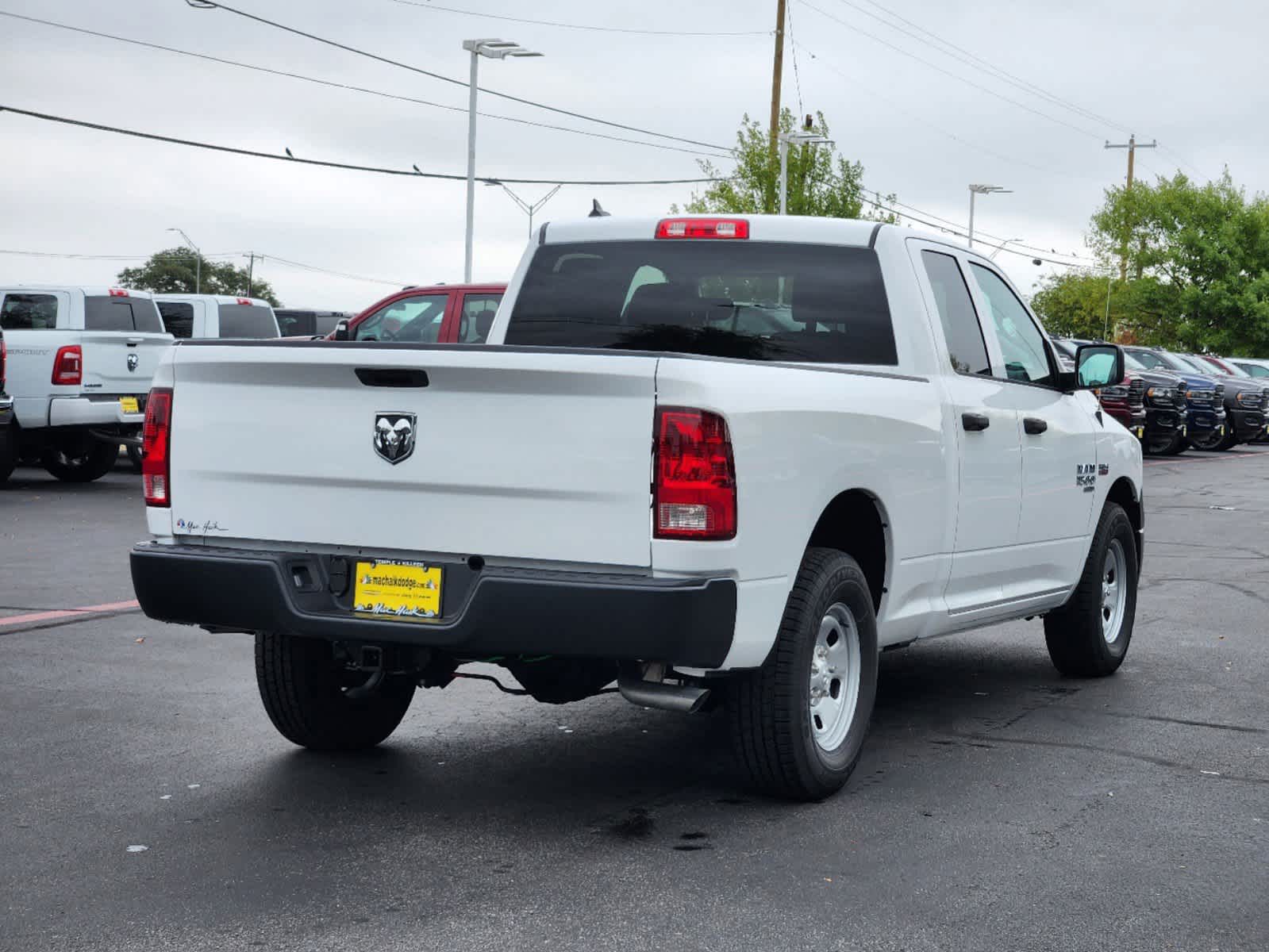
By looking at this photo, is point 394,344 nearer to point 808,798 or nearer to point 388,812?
point 388,812

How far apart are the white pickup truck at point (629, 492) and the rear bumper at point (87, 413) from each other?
40.5 ft

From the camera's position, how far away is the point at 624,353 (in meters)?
4.91

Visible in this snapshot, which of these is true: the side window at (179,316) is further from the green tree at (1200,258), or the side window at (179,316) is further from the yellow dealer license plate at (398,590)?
the green tree at (1200,258)

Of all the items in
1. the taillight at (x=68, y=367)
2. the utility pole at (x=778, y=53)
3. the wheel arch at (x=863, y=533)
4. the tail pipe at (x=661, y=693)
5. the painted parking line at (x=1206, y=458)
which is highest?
the utility pole at (x=778, y=53)

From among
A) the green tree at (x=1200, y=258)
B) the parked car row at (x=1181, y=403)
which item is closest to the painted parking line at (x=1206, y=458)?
the parked car row at (x=1181, y=403)

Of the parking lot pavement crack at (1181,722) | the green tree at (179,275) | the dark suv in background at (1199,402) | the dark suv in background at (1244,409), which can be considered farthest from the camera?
the green tree at (179,275)

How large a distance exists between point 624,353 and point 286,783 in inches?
80.9

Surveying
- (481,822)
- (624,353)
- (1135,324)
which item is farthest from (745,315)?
(1135,324)

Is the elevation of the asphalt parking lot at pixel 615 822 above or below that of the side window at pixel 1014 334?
below

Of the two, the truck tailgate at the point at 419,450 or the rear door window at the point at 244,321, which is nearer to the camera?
the truck tailgate at the point at 419,450

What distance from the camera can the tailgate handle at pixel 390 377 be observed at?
508 cm

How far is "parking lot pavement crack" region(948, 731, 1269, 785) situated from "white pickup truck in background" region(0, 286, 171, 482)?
12443 millimetres

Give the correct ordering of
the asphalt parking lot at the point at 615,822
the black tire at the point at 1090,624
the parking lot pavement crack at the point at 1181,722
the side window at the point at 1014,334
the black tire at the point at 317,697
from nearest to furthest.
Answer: the asphalt parking lot at the point at 615,822 < the black tire at the point at 317,697 < the parking lot pavement crack at the point at 1181,722 < the side window at the point at 1014,334 < the black tire at the point at 1090,624

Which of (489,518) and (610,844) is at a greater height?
(489,518)
